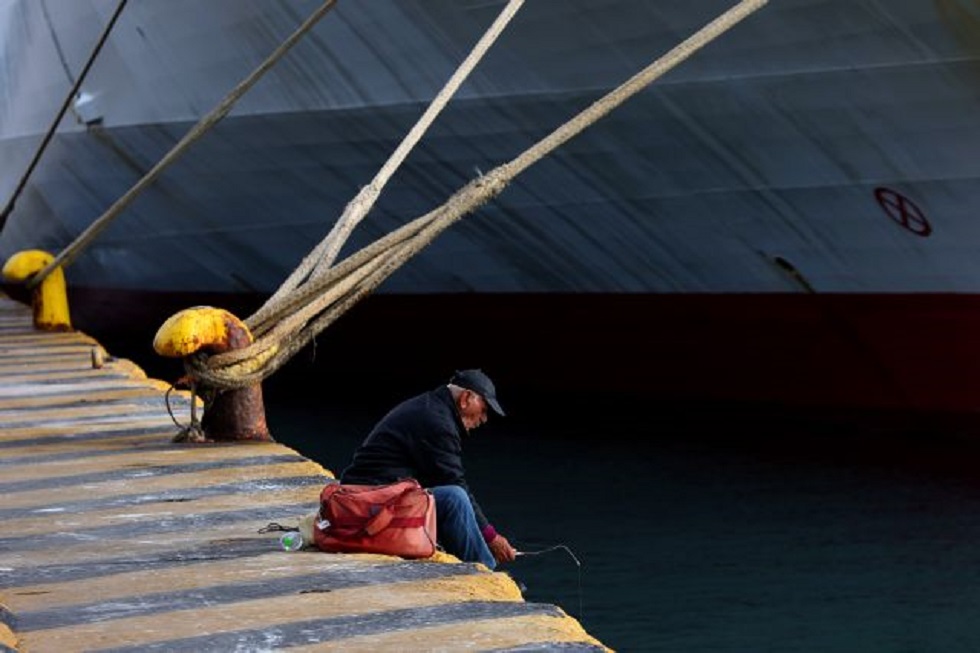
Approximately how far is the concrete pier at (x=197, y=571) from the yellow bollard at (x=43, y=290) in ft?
16.0

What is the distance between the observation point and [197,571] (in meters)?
6.20

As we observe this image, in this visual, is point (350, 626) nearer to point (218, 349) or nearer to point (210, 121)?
point (218, 349)

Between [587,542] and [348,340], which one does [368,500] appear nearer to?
[587,542]

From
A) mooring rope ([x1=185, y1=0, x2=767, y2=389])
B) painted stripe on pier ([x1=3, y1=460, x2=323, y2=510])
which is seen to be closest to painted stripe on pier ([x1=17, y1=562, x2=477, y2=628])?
painted stripe on pier ([x1=3, y1=460, x2=323, y2=510])

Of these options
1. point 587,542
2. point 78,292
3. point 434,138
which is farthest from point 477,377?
point 78,292

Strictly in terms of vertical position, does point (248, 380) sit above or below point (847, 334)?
below

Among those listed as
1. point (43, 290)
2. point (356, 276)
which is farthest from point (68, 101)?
point (356, 276)

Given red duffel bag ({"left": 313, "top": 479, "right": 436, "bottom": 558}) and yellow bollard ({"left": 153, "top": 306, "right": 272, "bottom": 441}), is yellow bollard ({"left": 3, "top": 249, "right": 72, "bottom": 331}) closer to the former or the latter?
yellow bollard ({"left": 153, "top": 306, "right": 272, "bottom": 441})

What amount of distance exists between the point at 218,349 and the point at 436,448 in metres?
1.78

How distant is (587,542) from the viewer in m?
10.9

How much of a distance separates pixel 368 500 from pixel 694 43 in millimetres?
3851

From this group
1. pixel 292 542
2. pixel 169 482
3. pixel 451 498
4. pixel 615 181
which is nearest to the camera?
pixel 292 542

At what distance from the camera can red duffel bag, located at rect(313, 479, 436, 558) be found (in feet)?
21.1

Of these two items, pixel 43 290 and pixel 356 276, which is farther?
pixel 43 290
